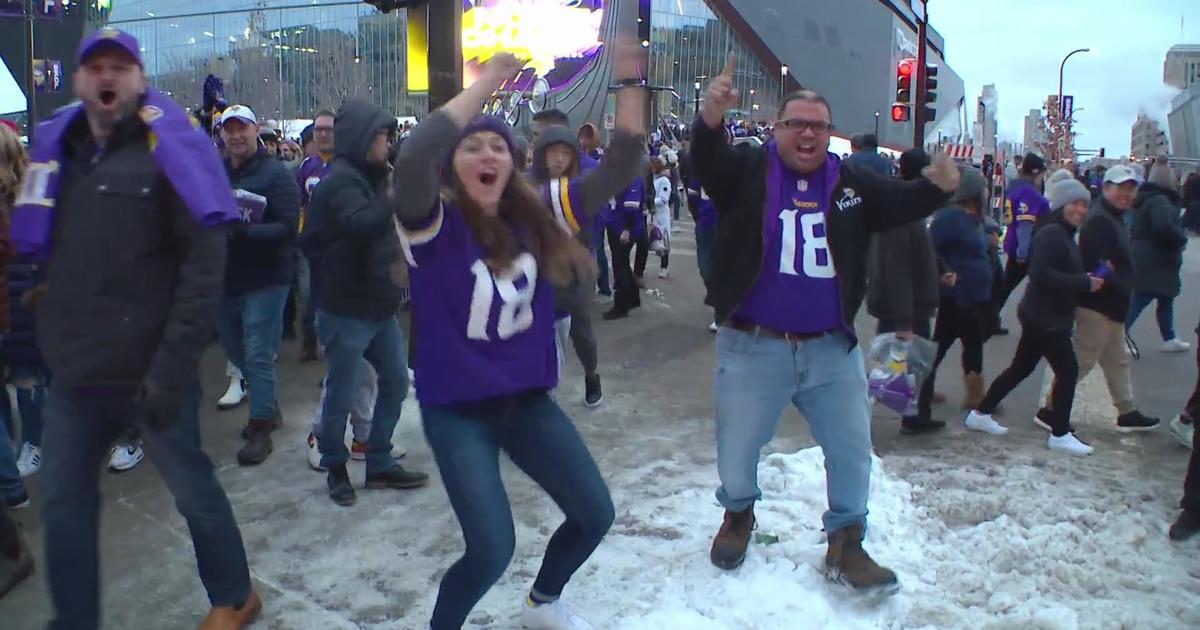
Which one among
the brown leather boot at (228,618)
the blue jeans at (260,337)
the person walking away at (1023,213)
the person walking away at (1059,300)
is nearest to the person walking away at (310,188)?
the blue jeans at (260,337)

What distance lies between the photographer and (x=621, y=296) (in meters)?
10.5

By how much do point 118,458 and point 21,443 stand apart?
2.29 feet

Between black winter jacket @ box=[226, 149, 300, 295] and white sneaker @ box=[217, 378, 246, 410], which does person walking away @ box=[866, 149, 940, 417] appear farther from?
white sneaker @ box=[217, 378, 246, 410]

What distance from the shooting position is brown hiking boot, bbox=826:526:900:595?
12.3 ft

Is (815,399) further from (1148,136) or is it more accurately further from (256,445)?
(1148,136)

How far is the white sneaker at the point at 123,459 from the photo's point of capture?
540cm

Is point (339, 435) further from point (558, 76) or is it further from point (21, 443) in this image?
point (558, 76)

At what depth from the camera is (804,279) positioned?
3.76 metres

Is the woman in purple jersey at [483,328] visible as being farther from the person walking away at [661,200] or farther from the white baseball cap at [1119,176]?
the person walking away at [661,200]

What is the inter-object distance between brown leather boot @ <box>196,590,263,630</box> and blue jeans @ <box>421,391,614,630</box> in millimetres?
880

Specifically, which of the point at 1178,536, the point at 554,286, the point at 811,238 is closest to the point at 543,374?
the point at 554,286

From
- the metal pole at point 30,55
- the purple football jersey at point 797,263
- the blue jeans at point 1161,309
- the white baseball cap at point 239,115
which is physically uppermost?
the metal pole at point 30,55

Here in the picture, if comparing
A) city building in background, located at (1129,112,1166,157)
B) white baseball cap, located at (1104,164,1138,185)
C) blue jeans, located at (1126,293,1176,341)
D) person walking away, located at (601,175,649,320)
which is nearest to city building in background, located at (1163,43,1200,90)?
city building in background, located at (1129,112,1166,157)

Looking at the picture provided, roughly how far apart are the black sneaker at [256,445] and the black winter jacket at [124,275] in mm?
2541
